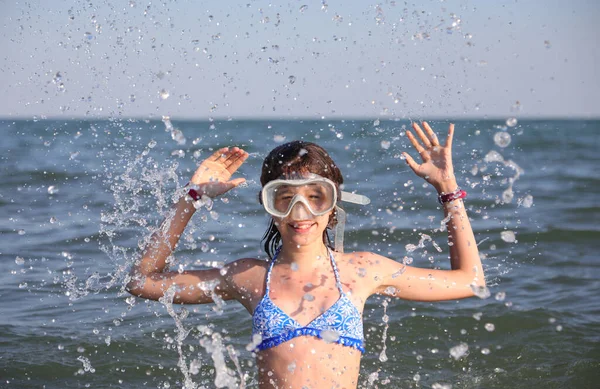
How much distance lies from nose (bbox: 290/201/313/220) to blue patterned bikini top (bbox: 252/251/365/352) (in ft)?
1.35

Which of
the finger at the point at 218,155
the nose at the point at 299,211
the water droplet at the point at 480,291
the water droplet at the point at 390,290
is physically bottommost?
the water droplet at the point at 480,291

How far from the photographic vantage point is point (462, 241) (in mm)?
3791

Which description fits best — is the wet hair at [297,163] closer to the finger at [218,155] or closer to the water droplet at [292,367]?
the finger at [218,155]

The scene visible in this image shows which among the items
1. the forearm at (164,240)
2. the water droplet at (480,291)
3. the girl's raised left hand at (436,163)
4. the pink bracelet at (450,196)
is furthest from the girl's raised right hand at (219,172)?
the water droplet at (480,291)

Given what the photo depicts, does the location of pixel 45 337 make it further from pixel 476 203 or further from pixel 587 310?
pixel 476 203

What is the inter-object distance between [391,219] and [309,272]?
600 centimetres

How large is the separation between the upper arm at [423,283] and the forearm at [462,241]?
20 mm

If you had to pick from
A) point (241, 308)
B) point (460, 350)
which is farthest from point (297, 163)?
point (241, 308)

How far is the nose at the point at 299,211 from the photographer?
11.7 feet

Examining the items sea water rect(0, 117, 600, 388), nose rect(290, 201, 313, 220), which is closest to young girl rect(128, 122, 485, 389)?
nose rect(290, 201, 313, 220)

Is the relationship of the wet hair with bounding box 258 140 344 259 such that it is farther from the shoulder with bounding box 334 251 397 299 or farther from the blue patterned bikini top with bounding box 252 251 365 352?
the blue patterned bikini top with bounding box 252 251 365 352

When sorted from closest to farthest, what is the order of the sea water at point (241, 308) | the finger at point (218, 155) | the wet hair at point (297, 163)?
1. the wet hair at point (297, 163)
2. the finger at point (218, 155)
3. the sea water at point (241, 308)

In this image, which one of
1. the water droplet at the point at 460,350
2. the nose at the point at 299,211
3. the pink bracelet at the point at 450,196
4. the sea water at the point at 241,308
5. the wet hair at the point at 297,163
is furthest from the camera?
the sea water at the point at 241,308

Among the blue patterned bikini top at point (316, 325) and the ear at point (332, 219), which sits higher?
the ear at point (332, 219)
